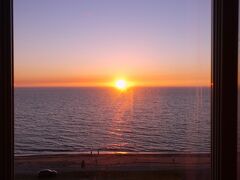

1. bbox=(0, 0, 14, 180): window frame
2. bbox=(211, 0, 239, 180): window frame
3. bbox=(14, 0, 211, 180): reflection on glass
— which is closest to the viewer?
bbox=(0, 0, 14, 180): window frame

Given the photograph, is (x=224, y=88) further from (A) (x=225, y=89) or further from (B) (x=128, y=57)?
(B) (x=128, y=57)

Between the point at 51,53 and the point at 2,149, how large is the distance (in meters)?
1.15

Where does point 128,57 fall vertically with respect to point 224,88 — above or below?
above

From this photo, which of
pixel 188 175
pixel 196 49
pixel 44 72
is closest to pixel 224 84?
pixel 196 49

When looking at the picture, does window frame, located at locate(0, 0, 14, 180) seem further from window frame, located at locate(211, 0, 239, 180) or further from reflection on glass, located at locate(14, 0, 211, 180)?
window frame, located at locate(211, 0, 239, 180)

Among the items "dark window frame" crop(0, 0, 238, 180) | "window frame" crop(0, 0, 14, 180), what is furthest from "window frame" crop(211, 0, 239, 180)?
"window frame" crop(0, 0, 14, 180)

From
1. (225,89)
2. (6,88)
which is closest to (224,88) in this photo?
(225,89)

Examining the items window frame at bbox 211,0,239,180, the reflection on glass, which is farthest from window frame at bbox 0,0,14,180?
window frame at bbox 211,0,239,180

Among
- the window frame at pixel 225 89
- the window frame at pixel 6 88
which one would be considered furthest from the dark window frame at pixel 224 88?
the window frame at pixel 6 88

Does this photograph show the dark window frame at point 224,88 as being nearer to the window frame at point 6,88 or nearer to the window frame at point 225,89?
the window frame at point 225,89

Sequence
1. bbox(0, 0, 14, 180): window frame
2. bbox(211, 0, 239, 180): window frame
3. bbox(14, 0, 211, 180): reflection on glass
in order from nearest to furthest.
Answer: bbox(0, 0, 14, 180): window frame
bbox(211, 0, 239, 180): window frame
bbox(14, 0, 211, 180): reflection on glass

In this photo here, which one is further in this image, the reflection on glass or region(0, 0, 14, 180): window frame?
the reflection on glass

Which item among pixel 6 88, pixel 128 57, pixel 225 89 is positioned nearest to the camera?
pixel 6 88

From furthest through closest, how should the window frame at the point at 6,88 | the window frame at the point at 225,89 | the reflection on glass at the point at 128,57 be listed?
the reflection on glass at the point at 128,57, the window frame at the point at 225,89, the window frame at the point at 6,88
